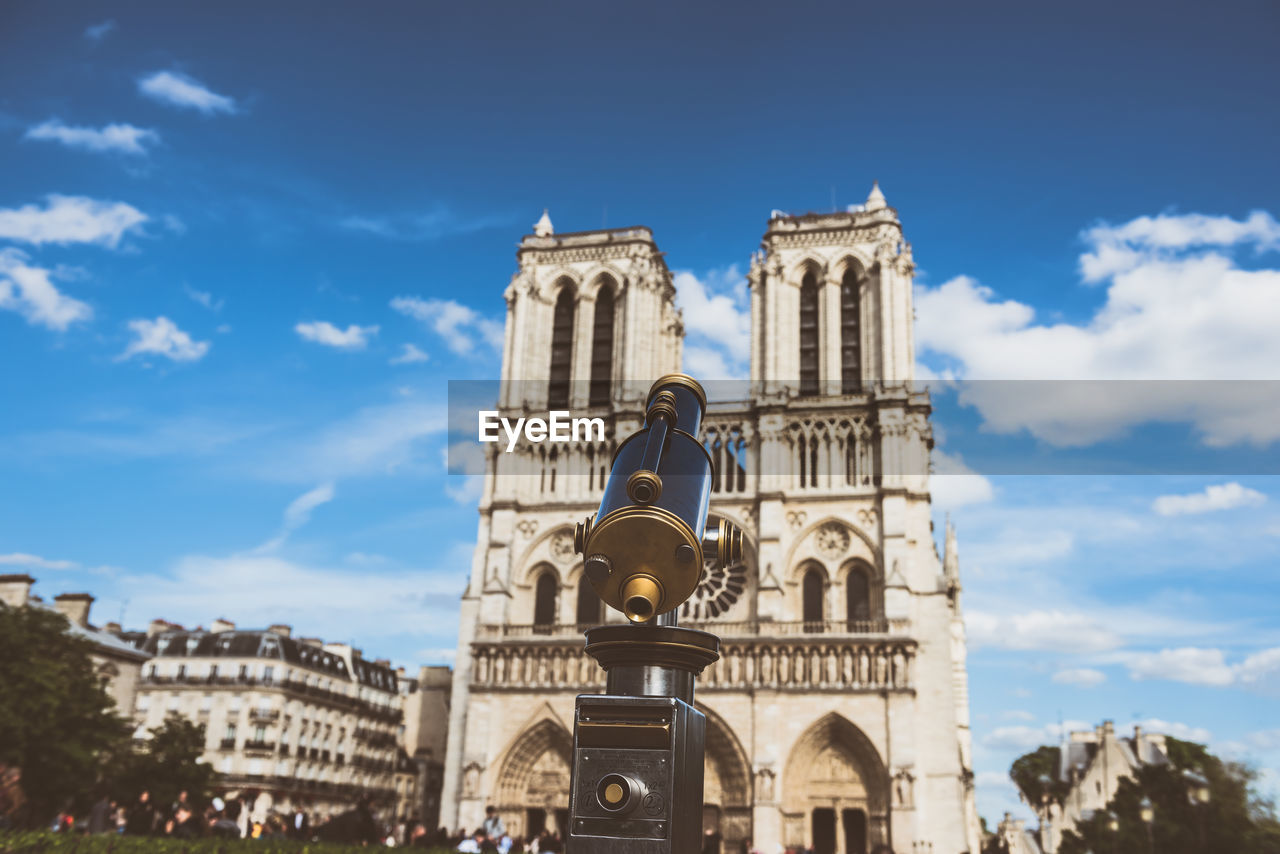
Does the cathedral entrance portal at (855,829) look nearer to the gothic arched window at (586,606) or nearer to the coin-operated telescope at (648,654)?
the gothic arched window at (586,606)

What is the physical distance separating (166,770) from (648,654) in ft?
116

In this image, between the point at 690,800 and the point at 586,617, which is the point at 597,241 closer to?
the point at 586,617

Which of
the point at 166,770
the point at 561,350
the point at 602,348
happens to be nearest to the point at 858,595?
the point at 602,348

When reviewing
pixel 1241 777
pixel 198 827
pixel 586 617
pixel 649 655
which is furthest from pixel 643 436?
pixel 586 617

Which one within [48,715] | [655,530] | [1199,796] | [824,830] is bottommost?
[824,830]

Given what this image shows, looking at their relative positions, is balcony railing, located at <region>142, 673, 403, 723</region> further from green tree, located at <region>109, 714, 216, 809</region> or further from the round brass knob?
the round brass knob

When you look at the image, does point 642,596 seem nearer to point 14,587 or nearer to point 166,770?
point 166,770

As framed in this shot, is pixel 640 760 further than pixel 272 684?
No

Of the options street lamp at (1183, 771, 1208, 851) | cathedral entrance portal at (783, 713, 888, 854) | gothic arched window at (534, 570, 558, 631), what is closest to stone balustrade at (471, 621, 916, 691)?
gothic arched window at (534, 570, 558, 631)

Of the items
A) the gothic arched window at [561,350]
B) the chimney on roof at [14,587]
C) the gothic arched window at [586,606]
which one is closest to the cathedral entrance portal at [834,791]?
the gothic arched window at [586,606]

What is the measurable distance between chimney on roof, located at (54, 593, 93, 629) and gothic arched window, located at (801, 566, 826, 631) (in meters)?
28.8

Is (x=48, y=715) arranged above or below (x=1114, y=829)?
above

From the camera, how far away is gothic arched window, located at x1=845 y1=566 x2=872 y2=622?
36156 mm

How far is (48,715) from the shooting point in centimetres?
2775
